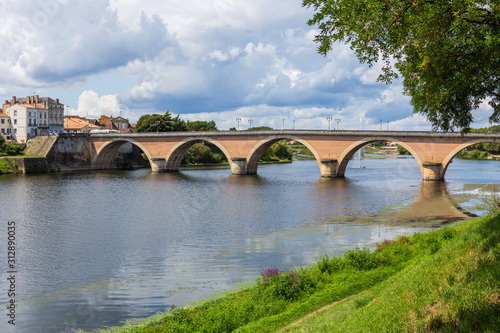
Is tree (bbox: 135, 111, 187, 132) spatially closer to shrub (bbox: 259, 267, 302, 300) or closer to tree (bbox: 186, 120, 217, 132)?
tree (bbox: 186, 120, 217, 132)

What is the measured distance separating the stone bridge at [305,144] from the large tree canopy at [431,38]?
137 ft

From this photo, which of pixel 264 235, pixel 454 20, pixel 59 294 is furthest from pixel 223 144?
pixel 454 20

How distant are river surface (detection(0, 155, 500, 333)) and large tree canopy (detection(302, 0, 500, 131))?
972 centimetres

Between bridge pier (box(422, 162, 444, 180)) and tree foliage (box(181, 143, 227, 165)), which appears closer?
bridge pier (box(422, 162, 444, 180))

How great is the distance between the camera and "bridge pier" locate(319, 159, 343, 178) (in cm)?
6600

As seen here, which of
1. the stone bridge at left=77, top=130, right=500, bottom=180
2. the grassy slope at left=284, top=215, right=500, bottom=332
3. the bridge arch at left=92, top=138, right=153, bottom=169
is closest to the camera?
the grassy slope at left=284, top=215, right=500, bottom=332

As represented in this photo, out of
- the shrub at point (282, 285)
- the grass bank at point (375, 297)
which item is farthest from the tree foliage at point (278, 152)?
the shrub at point (282, 285)

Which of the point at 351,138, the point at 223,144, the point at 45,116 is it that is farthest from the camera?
the point at 45,116

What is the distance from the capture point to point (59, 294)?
1648 cm

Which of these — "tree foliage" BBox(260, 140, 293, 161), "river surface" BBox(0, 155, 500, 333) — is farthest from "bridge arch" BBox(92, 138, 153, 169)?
"tree foliage" BBox(260, 140, 293, 161)

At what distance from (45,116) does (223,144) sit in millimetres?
53266

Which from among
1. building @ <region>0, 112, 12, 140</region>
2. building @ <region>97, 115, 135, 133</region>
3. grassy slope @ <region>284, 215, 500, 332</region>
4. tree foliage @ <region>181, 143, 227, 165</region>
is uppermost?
building @ <region>97, 115, 135, 133</region>

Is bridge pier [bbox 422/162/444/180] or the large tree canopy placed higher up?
the large tree canopy

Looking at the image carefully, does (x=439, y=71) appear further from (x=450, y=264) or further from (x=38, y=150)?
(x=38, y=150)
